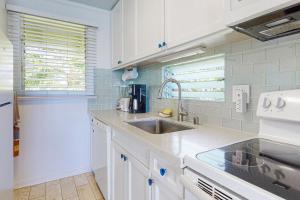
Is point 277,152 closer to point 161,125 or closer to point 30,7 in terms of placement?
point 161,125

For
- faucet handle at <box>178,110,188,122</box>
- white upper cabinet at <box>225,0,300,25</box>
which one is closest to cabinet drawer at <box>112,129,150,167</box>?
faucet handle at <box>178,110,188,122</box>

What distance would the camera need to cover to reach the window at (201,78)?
137 cm

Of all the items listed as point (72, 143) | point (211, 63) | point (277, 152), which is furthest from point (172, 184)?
point (72, 143)

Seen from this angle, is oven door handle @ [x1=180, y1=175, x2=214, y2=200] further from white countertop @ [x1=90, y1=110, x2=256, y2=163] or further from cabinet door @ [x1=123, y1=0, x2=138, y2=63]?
cabinet door @ [x1=123, y1=0, x2=138, y2=63]

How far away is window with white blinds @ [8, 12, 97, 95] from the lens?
209 cm

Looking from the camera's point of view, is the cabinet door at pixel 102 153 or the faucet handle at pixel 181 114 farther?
the cabinet door at pixel 102 153

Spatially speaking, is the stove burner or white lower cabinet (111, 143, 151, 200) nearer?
the stove burner

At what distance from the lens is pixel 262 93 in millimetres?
992

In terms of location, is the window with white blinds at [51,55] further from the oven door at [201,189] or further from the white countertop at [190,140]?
the oven door at [201,189]

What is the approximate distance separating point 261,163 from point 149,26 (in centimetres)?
134

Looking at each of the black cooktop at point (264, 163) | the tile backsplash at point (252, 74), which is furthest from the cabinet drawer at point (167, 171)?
the tile backsplash at point (252, 74)

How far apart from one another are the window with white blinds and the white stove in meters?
2.09

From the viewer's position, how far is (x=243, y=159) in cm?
70

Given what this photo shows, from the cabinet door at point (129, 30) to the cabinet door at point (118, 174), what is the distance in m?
0.96
